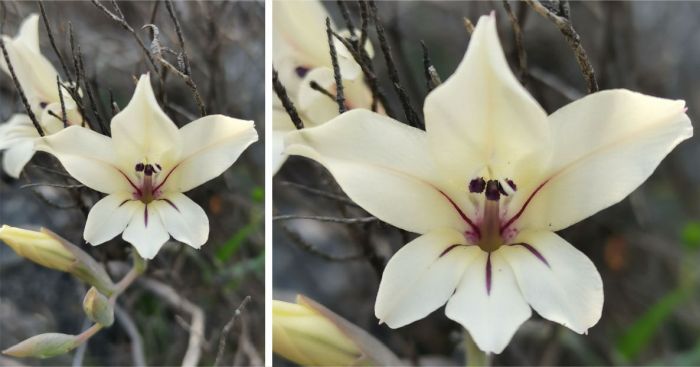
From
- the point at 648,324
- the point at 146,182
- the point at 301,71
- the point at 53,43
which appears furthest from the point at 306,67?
the point at 648,324

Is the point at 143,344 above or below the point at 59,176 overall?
below

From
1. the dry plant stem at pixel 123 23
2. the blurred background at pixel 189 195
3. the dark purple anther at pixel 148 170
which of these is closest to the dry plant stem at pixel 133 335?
the blurred background at pixel 189 195

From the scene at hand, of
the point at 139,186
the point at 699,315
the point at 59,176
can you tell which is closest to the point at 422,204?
the point at 139,186

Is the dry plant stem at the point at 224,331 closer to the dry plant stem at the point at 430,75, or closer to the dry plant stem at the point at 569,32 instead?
the dry plant stem at the point at 430,75

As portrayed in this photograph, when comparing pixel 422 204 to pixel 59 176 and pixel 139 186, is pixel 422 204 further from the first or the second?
pixel 59 176

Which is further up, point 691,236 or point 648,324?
point 691,236

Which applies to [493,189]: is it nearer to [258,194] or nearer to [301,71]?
[301,71]

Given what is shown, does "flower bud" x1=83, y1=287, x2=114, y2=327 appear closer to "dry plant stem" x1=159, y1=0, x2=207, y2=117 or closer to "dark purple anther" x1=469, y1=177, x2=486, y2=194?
"dry plant stem" x1=159, y1=0, x2=207, y2=117
